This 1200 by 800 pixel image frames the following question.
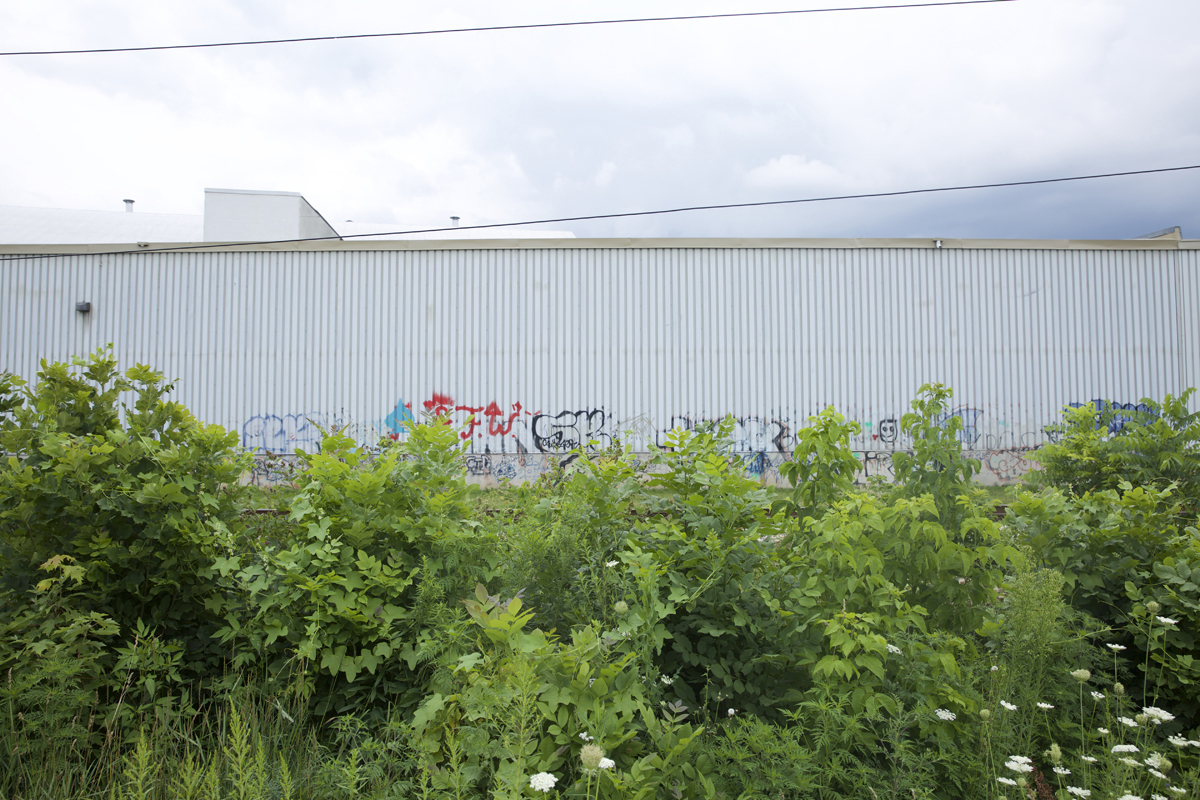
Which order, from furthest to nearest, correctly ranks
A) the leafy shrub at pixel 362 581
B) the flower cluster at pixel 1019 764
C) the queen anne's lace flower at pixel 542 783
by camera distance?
1. the leafy shrub at pixel 362 581
2. the flower cluster at pixel 1019 764
3. the queen anne's lace flower at pixel 542 783

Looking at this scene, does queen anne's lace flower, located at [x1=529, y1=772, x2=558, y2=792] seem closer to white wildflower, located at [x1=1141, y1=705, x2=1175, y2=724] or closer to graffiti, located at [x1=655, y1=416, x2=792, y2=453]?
white wildflower, located at [x1=1141, y1=705, x2=1175, y2=724]

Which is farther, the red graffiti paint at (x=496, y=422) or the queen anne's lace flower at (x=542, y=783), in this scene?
the red graffiti paint at (x=496, y=422)

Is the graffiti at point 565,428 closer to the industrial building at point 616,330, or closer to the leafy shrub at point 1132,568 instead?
the industrial building at point 616,330

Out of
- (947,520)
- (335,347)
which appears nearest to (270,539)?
(947,520)

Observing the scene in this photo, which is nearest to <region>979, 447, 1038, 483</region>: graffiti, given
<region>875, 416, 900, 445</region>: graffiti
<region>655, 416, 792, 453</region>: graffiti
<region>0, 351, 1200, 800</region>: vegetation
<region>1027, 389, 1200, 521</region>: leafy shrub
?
<region>875, 416, 900, 445</region>: graffiti

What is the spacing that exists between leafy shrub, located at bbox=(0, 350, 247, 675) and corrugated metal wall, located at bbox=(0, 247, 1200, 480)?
43.2ft

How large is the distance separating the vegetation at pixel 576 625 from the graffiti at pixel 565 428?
1305 centimetres

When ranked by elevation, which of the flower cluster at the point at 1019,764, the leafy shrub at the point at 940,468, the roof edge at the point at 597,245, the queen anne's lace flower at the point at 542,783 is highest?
the roof edge at the point at 597,245

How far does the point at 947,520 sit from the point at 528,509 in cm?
212

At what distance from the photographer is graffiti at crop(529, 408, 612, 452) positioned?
55.1 ft

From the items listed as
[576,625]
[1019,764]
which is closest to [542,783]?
[576,625]

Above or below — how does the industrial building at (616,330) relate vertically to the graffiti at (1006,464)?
above

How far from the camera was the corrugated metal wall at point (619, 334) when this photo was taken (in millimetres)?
16984

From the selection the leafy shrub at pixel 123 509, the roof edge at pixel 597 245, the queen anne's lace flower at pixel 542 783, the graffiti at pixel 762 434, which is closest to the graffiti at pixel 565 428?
the graffiti at pixel 762 434
